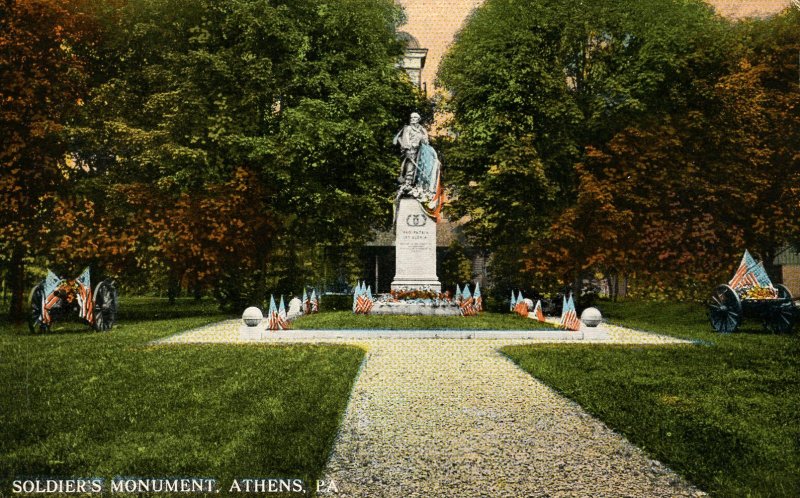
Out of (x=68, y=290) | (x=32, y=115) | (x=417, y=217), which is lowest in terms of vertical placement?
(x=68, y=290)

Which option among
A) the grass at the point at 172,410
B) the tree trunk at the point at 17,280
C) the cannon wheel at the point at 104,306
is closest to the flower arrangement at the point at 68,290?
the cannon wheel at the point at 104,306

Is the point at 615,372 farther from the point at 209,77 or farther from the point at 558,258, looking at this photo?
the point at 209,77

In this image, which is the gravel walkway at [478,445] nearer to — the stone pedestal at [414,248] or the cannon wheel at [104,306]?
the cannon wheel at [104,306]

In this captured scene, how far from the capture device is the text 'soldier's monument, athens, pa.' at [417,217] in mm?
23094

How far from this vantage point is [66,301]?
16938 mm

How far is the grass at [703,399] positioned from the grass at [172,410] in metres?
3.15

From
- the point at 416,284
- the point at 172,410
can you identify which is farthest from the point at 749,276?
the point at 172,410

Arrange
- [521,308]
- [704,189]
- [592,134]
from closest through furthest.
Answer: [704,189], [521,308], [592,134]

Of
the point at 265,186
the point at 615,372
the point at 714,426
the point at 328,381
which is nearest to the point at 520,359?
the point at 615,372

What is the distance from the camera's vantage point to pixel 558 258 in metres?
22.4

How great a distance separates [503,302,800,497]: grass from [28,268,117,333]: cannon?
1129 centimetres

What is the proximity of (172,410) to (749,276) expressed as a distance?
48.8ft

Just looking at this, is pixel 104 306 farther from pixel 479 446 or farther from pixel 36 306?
pixel 479 446

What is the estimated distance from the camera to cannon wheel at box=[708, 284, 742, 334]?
1654 cm
